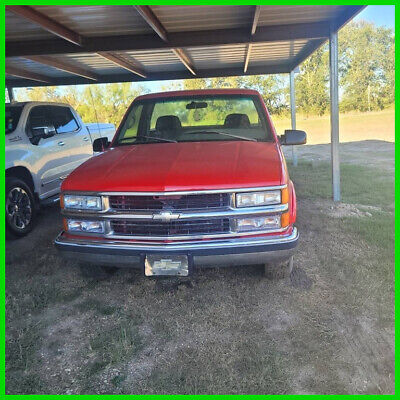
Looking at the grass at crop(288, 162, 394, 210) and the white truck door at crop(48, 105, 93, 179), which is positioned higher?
the white truck door at crop(48, 105, 93, 179)

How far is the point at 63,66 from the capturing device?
8.95 m

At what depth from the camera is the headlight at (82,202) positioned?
3.18m

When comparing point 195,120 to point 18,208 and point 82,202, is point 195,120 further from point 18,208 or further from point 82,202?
point 18,208

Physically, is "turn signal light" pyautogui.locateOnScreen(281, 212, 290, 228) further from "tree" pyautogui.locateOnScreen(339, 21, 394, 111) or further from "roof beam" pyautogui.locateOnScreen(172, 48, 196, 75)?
"tree" pyautogui.locateOnScreen(339, 21, 394, 111)

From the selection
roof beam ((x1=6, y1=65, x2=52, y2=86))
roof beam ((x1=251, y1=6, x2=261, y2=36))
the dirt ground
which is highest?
roof beam ((x1=6, y1=65, x2=52, y2=86))

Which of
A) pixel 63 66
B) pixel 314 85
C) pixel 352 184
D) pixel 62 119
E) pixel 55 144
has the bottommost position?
pixel 352 184

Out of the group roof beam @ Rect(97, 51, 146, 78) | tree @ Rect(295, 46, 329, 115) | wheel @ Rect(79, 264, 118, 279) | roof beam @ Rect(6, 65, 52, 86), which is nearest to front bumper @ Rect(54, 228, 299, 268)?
wheel @ Rect(79, 264, 118, 279)

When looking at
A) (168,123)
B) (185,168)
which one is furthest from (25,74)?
(185,168)

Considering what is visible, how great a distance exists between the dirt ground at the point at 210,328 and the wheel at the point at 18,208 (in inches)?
34.7

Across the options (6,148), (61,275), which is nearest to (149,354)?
(61,275)

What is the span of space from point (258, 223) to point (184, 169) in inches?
31.7

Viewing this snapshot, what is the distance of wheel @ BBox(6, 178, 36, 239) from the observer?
5.23 metres

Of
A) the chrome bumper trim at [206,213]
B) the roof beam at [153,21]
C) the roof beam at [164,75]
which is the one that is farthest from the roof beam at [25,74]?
the chrome bumper trim at [206,213]

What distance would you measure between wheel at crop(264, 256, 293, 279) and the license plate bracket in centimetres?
98
